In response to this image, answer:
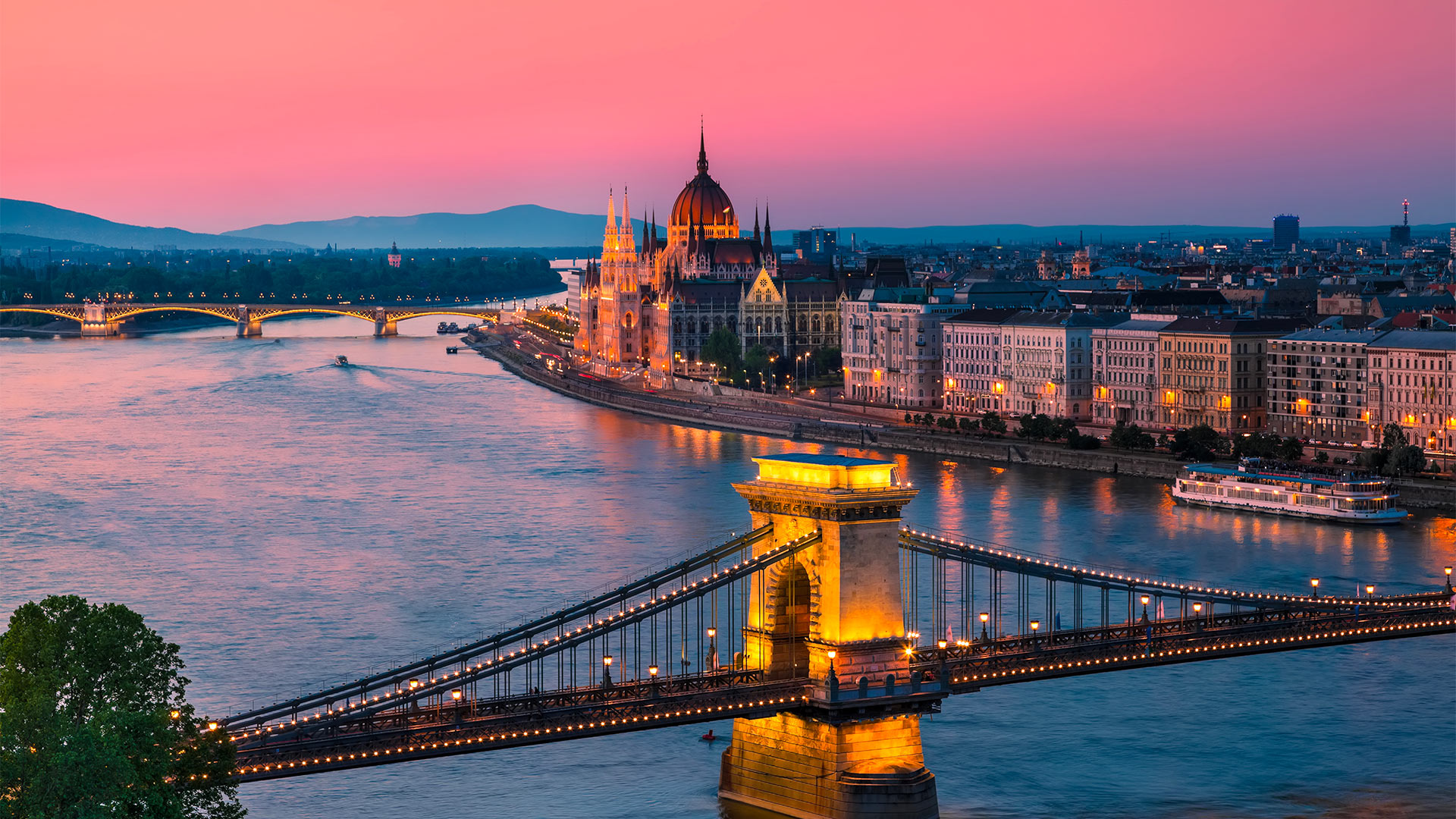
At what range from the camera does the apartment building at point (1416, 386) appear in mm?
48781

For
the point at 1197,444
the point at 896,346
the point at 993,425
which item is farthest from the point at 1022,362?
the point at 1197,444

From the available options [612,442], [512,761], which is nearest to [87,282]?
[612,442]

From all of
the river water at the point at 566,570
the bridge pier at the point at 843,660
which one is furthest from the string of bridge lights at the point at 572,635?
the river water at the point at 566,570

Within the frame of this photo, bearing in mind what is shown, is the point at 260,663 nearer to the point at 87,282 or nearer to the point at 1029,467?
the point at 1029,467

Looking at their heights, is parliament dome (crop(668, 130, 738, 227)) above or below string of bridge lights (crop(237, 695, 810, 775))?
above

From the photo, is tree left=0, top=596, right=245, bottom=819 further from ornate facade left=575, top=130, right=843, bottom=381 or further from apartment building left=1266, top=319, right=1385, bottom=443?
ornate facade left=575, top=130, right=843, bottom=381

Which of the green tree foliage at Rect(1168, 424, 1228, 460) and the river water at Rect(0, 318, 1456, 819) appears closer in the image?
Result: the river water at Rect(0, 318, 1456, 819)

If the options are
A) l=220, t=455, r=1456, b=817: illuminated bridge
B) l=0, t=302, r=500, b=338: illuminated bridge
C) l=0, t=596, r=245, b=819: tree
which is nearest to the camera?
l=0, t=596, r=245, b=819: tree

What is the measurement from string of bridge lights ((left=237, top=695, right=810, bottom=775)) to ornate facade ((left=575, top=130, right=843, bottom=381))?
62208 mm

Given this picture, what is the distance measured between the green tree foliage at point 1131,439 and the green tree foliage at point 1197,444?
1895 millimetres

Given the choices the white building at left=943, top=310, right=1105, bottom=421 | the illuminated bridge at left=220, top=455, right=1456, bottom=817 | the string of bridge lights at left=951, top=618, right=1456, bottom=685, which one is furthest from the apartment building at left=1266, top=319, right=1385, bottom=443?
the illuminated bridge at left=220, top=455, right=1456, bottom=817

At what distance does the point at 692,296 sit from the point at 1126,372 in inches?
1249

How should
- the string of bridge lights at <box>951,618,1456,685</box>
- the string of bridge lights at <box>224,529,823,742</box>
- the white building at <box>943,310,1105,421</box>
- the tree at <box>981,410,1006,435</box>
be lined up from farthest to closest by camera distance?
the white building at <box>943,310,1105,421</box>
the tree at <box>981,410,1006,435</box>
the string of bridge lights at <box>951,618,1456,685</box>
the string of bridge lights at <box>224,529,823,742</box>

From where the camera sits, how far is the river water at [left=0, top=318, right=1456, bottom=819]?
2272 cm
